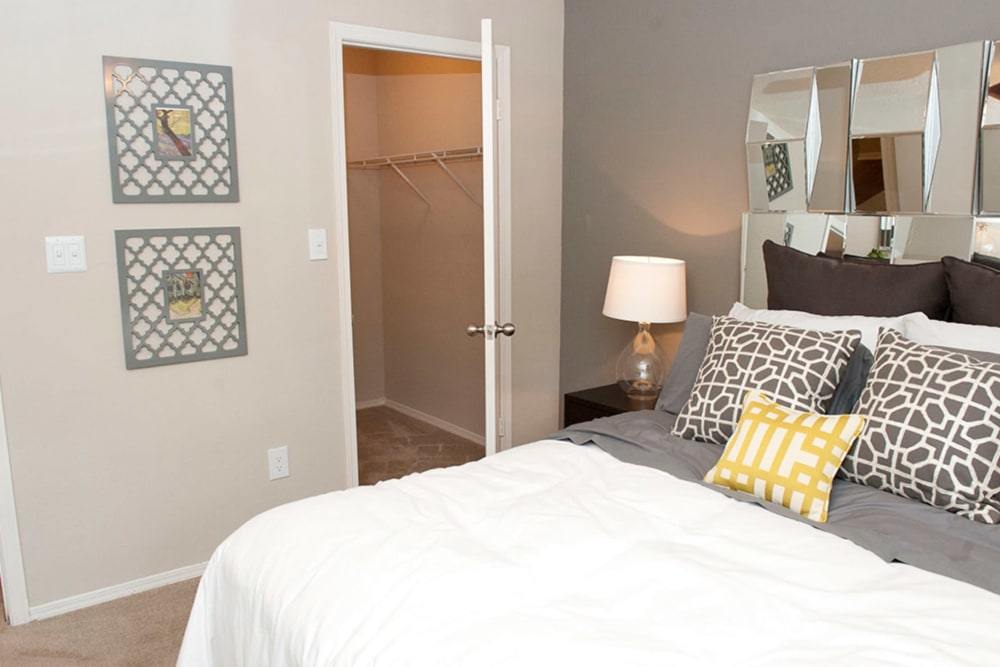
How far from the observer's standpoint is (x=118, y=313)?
8.40 ft

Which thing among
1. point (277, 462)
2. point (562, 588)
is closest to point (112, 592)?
point (277, 462)

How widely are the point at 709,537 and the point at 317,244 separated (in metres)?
1.96

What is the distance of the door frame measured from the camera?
2.91 meters

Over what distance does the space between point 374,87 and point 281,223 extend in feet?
7.48

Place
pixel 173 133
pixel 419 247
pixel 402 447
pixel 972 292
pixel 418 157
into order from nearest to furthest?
pixel 972 292
pixel 173 133
pixel 402 447
pixel 418 157
pixel 419 247

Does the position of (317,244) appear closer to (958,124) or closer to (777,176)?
(777,176)

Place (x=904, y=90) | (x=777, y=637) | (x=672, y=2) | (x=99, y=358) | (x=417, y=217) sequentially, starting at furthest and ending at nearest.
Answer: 1. (x=417, y=217)
2. (x=672, y=2)
3. (x=99, y=358)
4. (x=904, y=90)
5. (x=777, y=637)

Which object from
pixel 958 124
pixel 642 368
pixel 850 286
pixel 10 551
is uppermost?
pixel 958 124

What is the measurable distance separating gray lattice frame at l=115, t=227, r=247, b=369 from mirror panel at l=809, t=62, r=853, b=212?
2.11 m

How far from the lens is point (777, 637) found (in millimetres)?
1222

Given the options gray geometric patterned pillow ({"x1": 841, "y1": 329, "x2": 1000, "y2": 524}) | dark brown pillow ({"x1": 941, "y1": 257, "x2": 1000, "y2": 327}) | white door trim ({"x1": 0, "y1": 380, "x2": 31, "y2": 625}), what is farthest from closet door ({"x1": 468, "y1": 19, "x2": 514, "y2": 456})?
white door trim ({"x1": 0, "y1": 380, "x2": 31, "y2": 625})

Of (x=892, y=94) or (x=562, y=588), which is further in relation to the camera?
(x=892, y=94)

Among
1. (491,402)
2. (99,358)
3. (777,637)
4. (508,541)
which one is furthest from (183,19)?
(777,637)

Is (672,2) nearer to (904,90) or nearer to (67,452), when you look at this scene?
(904,90)
